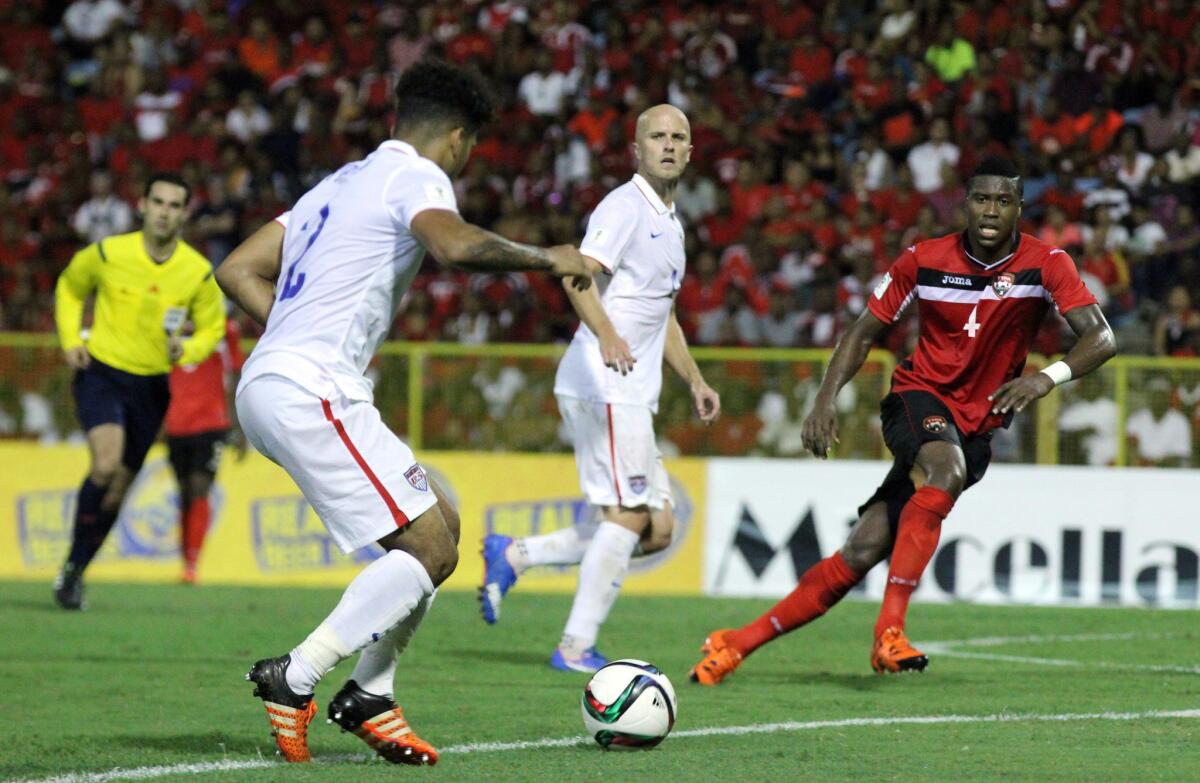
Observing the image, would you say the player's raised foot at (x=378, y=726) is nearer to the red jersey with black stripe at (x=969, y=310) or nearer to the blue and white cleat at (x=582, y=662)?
the blue and white cleat at (x=582, y=662)

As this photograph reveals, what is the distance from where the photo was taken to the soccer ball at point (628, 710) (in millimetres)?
5848

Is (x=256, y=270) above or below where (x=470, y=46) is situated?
below

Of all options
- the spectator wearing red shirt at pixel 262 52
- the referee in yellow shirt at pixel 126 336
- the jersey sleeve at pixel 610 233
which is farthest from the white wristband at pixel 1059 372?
the spectator wearing red shirt at pixel 262 52

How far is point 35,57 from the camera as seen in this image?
74.2 ft

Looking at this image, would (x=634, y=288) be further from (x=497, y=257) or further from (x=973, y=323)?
(x=497, y=257)

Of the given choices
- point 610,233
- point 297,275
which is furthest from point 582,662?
point 297,275

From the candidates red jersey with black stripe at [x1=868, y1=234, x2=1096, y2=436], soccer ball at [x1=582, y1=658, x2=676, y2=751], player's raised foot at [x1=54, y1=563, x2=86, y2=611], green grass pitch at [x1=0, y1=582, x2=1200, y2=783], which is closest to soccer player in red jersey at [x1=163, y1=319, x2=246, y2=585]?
green grass pitch at [x1=0, y1=582, x2=1200, y2=783]

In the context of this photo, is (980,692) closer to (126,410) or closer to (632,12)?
(126,410)

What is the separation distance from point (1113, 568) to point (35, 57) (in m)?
15.6

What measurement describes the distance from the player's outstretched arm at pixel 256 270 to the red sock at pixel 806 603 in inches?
109

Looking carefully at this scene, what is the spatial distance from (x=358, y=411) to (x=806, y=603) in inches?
111

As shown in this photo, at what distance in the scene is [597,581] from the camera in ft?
27.2

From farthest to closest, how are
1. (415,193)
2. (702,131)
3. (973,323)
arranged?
(702,131), (973,323), (415,193)

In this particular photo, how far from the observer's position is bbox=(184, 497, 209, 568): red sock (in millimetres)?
13203
